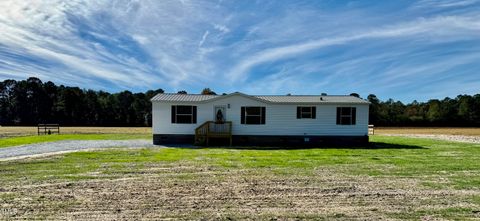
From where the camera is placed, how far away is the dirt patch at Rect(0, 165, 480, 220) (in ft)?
15.4

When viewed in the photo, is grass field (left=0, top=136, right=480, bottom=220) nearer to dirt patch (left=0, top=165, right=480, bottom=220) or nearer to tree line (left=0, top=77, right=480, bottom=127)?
dirt patch (left=0, top=165, right=480, bottom=220)

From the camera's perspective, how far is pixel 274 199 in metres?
5.57

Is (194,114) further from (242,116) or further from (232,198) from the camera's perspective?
(232,198)

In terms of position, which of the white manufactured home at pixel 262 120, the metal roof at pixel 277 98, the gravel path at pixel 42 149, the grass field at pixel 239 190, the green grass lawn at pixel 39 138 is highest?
the metal roof at pixel 277 98

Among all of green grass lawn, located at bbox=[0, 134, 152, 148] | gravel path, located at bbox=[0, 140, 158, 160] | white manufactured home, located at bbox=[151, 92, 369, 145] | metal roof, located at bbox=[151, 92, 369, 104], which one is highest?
metal roof, located at bbox=[151, 92, 369, 104]

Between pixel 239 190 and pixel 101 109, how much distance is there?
203 feet

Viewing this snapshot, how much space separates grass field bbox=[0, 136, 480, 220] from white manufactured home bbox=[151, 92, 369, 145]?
7.96 meters

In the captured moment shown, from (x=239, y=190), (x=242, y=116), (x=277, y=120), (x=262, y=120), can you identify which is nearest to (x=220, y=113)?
(x=242, y=116)

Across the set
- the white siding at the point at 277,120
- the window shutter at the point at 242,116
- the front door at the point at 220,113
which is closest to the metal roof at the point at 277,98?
the white siding at the point at 277,120

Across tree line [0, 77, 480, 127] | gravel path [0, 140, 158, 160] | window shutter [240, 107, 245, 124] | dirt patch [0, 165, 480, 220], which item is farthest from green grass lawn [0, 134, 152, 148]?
tree line [0, 77, 480, 127]

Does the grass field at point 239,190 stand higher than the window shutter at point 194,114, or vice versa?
the window shutter at point 194,114

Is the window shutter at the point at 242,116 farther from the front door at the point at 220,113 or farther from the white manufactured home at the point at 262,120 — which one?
the front door at the point at 220,113

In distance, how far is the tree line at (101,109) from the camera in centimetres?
5922

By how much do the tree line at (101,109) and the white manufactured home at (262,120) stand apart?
40.9 meters
